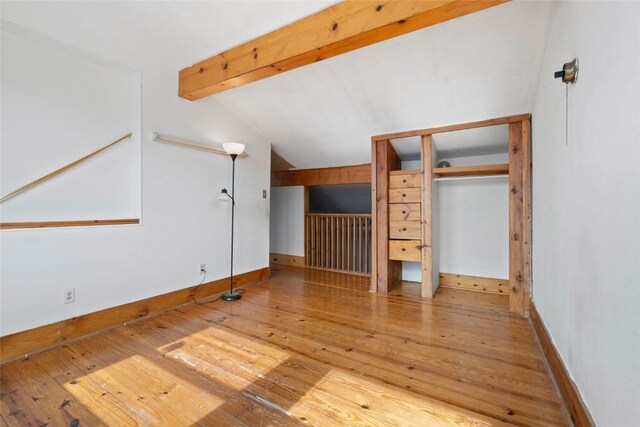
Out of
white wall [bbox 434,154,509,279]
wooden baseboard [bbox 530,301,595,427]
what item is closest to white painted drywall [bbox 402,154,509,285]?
white wall [bbox 434,154,509,279]

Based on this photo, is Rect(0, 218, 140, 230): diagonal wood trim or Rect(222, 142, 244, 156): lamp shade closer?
Rect(0, 218, 140, 230): diagonal wood trim

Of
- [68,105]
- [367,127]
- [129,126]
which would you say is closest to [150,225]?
[129,126]

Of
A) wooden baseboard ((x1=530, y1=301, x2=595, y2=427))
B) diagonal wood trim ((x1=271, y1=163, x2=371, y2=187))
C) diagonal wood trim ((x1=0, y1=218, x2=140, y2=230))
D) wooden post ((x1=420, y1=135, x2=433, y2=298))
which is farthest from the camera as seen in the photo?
diagonal wood trim ((x1=271, y1=163, x2=371, y2=187))

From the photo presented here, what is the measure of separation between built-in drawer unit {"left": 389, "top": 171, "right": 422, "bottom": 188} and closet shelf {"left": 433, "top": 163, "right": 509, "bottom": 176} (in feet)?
0.65

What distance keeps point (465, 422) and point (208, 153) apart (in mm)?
3180

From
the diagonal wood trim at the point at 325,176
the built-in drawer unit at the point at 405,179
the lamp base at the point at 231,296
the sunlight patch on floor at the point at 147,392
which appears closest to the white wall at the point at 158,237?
the lamp base at the point at 231,296

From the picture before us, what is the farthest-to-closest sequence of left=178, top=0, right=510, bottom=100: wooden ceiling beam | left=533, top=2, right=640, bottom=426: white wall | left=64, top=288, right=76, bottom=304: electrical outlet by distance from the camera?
1. left=64, top=288, right=76, bottom=304: electrical outlet
2. left=178, top=0, right=510, bottom=100: wooden ceiling beam
3. left=533, top=2, right=640, bottom=426: white wall

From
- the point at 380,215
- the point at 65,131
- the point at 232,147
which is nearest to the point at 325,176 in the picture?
the point at 380,215

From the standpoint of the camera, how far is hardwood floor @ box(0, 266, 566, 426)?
4.55 feet

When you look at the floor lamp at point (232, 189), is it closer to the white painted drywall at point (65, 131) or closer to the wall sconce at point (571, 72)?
the white painted drywall at point (65, 131)

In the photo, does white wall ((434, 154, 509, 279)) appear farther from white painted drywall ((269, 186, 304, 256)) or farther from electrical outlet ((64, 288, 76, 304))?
electrical outlet ((64, 288, 76, 304))

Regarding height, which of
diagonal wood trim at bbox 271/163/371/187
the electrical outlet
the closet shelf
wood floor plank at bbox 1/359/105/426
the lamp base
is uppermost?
diagonal wood trim at bbox 271/163/371/187

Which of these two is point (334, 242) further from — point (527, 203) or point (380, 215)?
point (527, 203)

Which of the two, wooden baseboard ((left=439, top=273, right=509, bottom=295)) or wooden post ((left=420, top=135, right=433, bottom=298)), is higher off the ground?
wooden post ((left=420, top=135, right=433, bottom=298))
